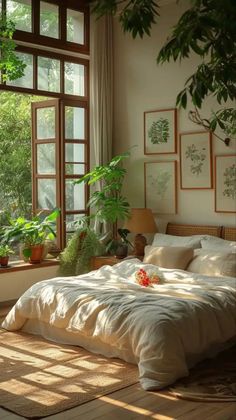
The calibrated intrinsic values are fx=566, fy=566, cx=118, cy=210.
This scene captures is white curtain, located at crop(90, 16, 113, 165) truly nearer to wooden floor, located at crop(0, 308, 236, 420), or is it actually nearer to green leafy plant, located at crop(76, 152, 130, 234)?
green leafy plant, located at crop(76, 152, 130, 234)

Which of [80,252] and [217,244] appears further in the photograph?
[80,252]

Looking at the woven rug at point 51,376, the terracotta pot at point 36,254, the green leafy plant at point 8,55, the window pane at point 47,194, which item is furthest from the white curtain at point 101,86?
the woven rug at point 51,376

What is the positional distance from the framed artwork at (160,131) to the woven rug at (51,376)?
2.87 meters

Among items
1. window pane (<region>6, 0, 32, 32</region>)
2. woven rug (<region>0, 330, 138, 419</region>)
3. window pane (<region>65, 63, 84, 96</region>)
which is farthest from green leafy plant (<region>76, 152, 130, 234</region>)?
woven rug (<region>0, 330, 138, 419</region>)

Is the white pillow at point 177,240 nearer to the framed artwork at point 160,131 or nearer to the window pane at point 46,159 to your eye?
the framed artwork at point 160,131

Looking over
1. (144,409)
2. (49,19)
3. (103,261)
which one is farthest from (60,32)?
(144,409)

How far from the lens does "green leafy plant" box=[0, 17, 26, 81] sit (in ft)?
19.8

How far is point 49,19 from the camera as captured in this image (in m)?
6.92

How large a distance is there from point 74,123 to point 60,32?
1128 mm

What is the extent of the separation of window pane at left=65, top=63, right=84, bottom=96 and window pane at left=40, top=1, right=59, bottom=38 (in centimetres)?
44

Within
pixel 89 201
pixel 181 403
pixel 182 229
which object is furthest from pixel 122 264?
pixel 181 403

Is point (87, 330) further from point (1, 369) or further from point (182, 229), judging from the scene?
point (182, 229)

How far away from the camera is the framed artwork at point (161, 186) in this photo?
6738mm

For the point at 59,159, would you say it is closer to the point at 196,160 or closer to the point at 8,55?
the point at 8,55
